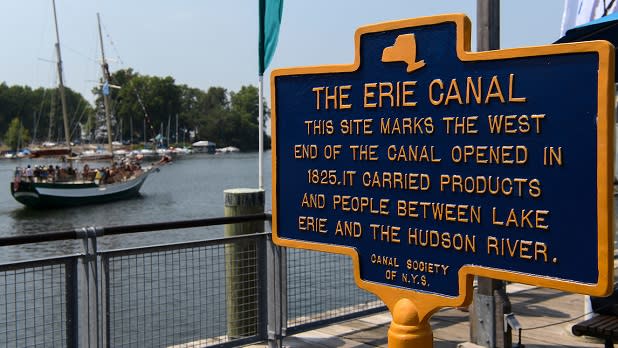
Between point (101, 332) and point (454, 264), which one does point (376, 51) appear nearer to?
point (454, 264)

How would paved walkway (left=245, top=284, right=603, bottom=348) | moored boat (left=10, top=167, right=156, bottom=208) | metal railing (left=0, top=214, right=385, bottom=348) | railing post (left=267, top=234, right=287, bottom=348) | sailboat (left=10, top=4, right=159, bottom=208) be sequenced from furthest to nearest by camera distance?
sailboat (left=10, top=4, right=159, bottom=208)
moored boat (left=10, top=167, right=156, bottom=208)
paved walkway (left=245, top=284, right=603, bottom=348)
railing post (left=267, top=234, right=287, bottom=348)
metal railing (left=0, top=214, right=385, bottom=348)

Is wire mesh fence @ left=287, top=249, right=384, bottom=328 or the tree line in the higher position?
the tree line

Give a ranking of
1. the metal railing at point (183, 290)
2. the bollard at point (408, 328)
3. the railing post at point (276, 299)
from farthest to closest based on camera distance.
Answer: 1. the railing post at point (276, 299)
2. the metal railing at point (183, 290)
3. the bollard at point (408, 328)

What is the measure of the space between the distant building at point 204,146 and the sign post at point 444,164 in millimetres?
174788

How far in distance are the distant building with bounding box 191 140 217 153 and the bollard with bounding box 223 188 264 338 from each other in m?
172

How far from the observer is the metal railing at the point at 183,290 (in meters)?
5.55

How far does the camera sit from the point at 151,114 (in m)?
168

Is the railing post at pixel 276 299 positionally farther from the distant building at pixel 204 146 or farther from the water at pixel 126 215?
the distant building at pixel 204 146

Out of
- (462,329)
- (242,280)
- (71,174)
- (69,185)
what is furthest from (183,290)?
(71,174)

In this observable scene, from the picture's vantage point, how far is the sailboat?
54.2 m

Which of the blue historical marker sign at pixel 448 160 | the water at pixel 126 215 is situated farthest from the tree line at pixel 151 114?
the blue historical marker sign at pixel 448 160

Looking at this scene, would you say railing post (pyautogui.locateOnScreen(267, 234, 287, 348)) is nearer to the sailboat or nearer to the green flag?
the green flag

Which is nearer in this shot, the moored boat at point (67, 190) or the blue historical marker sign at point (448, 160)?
the blue historical marker sign at point (448, 160)

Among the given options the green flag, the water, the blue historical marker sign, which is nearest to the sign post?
the blue historical marker sign
